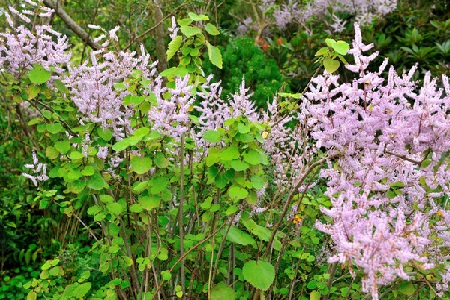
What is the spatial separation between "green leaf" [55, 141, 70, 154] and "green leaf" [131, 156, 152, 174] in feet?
1.24

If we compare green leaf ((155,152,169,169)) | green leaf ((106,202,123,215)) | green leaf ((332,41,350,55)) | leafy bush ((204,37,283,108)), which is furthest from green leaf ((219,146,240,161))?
leafy bush ((204,37,283,108))

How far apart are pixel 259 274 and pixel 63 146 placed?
3.13ft

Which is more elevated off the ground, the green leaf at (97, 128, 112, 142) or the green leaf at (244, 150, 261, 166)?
the green leaf at (97, 128, 112, 142)

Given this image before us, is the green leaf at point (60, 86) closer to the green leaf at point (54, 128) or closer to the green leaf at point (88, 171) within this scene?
the green leaf at point (54, 128)

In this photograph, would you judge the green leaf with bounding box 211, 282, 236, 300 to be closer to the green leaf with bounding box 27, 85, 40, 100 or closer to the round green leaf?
the round green leaf

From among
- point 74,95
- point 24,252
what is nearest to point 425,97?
point 74,95

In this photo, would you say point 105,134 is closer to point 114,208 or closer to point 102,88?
point 102,88

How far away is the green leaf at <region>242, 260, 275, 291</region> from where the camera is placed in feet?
6.23

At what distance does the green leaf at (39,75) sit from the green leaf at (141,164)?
0.52m

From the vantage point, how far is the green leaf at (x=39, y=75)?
2001mm

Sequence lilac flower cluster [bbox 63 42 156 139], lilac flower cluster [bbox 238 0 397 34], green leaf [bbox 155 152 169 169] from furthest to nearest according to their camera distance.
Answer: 1. lilac flower cluster [bbox 238 0 397 34]
2. lilac flower cluster [bbox 63 42 156 139]
3. green leaf [bbox 155 152 169 169]

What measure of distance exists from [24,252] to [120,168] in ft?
5.37

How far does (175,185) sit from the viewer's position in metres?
2.36

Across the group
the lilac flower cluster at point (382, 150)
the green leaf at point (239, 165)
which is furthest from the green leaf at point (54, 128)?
the lilac flower cluster at point (382, 150)
